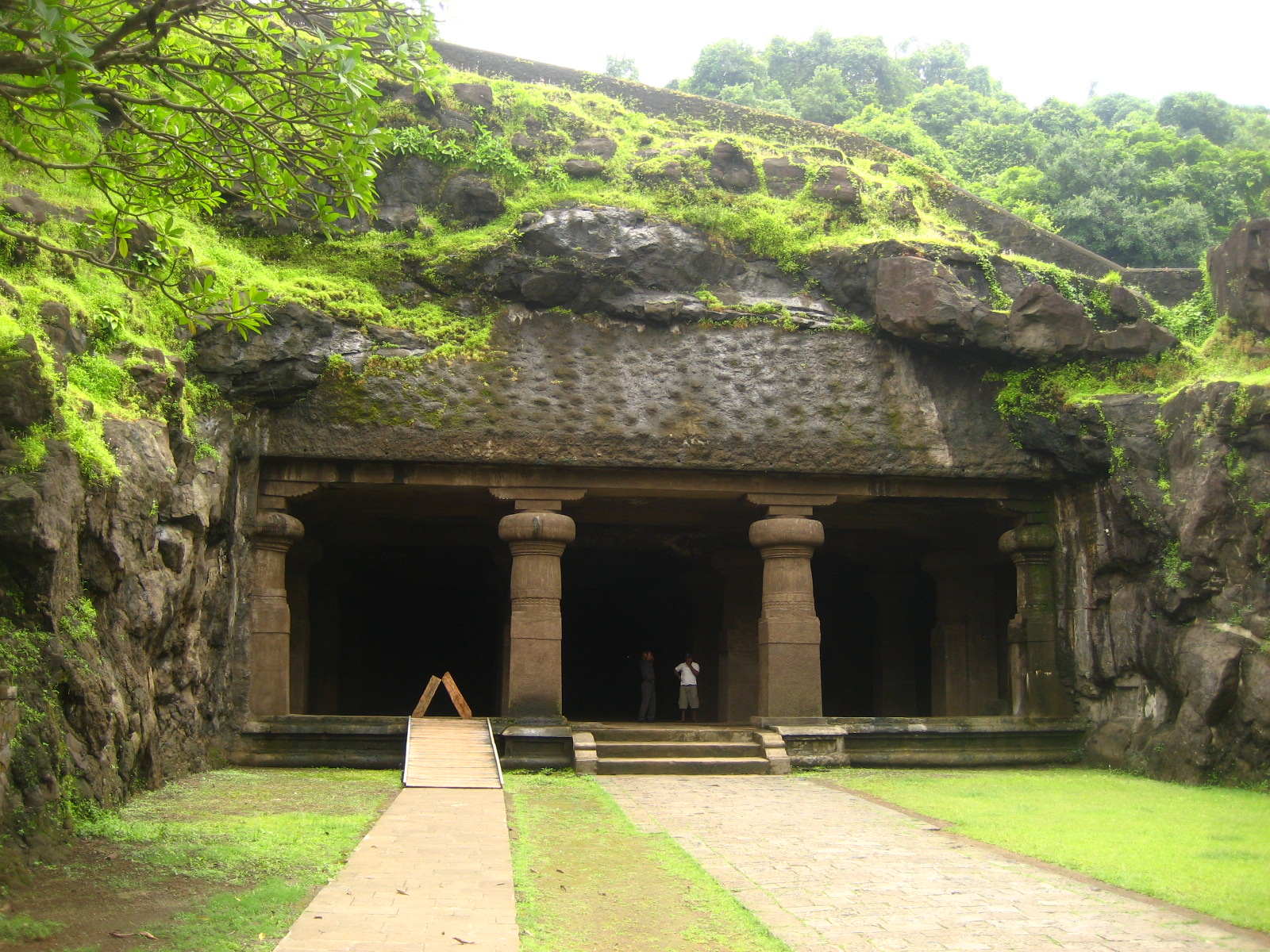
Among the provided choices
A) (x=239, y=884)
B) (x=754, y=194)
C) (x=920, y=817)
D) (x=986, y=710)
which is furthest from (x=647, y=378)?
(x=239, y=884)

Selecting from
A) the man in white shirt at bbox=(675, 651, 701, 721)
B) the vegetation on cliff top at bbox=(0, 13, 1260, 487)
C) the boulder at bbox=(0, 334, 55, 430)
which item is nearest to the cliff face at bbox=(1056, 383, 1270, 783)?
the vegetation on cliff top at bbox=(0, 13, 1260, 487)

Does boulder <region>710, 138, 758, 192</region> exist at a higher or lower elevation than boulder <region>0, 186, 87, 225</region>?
higher

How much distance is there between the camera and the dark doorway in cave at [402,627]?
1722 cm

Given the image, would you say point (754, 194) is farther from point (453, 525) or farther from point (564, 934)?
point (564, 934)

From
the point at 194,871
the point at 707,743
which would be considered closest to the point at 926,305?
the point at 707,743

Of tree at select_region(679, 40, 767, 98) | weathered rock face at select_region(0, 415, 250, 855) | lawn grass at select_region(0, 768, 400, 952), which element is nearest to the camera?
lawn grass at select_region(0, 768, 400, 952)

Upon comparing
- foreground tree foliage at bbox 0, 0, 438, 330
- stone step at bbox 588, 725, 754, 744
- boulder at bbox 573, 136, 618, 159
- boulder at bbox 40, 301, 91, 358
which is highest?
boulder at bbox 573, 136, 618, 159

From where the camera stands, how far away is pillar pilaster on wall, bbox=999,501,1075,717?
13.3m

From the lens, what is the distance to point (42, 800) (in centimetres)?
629

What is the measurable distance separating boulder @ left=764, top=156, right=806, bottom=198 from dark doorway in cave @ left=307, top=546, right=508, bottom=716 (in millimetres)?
6617

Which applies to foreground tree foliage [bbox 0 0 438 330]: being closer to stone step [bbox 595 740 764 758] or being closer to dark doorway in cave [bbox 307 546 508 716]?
stone step [bbox 595 740 764 758]

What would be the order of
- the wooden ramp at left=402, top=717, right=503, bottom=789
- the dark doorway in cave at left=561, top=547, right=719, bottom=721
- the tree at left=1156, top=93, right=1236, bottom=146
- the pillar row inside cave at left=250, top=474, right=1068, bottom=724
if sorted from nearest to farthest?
1. the wooden ramp at left=402, top=717, right=503, bottom=789
2. the pillar row inside cave at left=250, top=474, right=1068, bottom=724
3. the dark doorway in cave at left=561, top=547, right=719, bottom=721
4. the tree at left=1156, top=93, right=1236, bottom=146

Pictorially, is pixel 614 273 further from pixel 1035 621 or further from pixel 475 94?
pixel 1035 621

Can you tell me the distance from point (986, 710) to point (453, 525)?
786 centimetres
